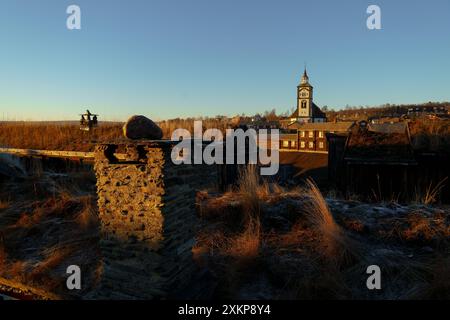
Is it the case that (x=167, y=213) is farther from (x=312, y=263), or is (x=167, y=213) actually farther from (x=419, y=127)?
(x=419, y=127)

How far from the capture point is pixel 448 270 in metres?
3.40

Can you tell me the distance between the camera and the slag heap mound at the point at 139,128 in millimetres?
3115

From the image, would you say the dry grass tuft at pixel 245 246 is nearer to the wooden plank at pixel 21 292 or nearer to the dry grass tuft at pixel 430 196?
the wooden plank at pixel 21 292

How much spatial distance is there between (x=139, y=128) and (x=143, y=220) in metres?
1.02

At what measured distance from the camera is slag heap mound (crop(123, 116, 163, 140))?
3.11m

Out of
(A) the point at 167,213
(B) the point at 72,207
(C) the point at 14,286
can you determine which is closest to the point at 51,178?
(B) the point at 72,207

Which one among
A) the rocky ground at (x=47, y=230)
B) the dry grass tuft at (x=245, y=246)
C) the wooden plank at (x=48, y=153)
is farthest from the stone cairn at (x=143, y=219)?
the wooden plank at (x=48, y=153)

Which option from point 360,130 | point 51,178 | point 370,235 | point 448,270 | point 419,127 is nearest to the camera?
point 448,270

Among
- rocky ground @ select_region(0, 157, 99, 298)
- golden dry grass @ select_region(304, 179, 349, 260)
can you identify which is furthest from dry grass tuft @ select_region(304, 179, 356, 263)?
rocky ground @ select_region(0, 157, 99, 298)

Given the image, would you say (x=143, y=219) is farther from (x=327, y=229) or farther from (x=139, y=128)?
(x=327, y=229)

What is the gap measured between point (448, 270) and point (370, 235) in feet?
4.87

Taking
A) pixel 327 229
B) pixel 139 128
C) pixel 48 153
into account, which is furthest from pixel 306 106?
pixel 139 128

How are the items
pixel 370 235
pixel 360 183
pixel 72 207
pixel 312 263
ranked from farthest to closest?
pixel 360 183
pixel 72 207
pixel 370 235
pixel 312 263
